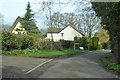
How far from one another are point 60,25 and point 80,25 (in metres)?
6.53

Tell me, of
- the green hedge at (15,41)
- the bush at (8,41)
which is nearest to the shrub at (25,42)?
the green hedge at (15,41)

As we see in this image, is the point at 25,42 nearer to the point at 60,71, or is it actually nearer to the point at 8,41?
the point at 8,41

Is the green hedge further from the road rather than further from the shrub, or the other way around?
the road

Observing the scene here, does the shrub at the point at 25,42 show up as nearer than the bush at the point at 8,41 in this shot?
No

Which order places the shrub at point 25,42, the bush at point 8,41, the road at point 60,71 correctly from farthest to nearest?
1. the shrub at point 25,42
2. the bush at point 8,41
3. the road at point 60,71

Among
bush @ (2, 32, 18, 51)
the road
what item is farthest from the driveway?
bush @ (2, 32, 18, 51)

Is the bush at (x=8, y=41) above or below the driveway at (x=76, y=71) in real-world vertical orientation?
above

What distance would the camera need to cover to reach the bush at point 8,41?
53.5 ft

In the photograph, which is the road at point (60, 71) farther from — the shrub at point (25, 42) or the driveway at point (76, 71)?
the shrub at point (25, 42)

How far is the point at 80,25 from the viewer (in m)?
46.0

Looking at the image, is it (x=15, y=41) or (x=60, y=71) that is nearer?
(x=60, y=71)

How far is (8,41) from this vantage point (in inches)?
648

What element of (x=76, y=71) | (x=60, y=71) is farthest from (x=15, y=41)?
(x=76, y=71)

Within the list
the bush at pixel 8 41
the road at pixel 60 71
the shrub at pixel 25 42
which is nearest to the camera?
the road at pixel 60 71
